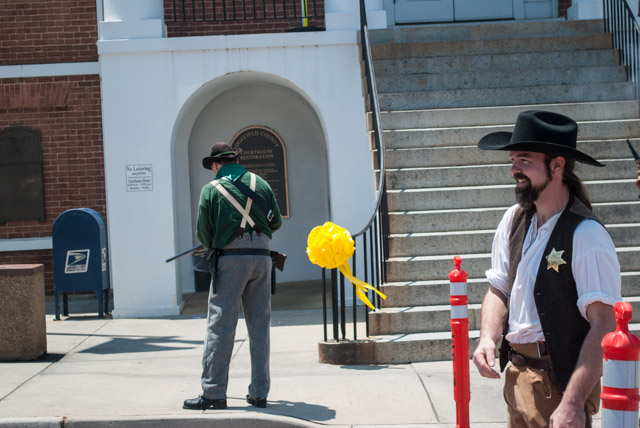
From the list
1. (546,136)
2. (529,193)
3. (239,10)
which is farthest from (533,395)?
(239,10)

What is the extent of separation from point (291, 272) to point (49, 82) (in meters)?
4.61

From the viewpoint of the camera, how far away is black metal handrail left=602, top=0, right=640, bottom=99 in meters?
9.87

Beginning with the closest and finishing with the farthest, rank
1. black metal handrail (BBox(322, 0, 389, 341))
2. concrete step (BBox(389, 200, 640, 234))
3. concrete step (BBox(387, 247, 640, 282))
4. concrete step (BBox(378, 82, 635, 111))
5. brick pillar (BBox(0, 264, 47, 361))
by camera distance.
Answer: black metal handrail (BBox(322, 0, 389, 341)), brick pillar (BBox(0, 264, 47, 361)), concrete step (BBox(387, 247, 640, 282)), concrete step (BBox(389, 200, 640, 234)), concrete step (BBox(378, 82, 635, 111))

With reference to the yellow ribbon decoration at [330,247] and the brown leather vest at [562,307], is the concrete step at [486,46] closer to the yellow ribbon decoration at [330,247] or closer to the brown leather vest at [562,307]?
the yellow ribbon decoration at [330,247]

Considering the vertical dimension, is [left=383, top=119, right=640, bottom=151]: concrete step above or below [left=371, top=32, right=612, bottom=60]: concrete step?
below

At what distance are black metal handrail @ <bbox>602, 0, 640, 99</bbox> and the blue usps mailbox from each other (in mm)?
6863

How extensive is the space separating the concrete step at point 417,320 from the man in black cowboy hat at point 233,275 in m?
1.80

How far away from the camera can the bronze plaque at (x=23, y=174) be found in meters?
12.1

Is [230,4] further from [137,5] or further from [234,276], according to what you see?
[234,276]

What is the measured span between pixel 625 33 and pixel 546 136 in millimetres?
8038

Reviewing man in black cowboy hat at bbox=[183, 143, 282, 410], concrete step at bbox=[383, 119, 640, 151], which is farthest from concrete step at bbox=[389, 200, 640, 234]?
man in black cowboy hat at bbox=[183, 143, 282, 410]

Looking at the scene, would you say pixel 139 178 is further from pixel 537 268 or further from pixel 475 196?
pixel 537 268

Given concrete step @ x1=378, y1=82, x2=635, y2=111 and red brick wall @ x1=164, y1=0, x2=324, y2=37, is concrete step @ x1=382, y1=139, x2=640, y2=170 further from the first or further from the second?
red brick wall @ x1=164, y1=0, x2=324, y2=37

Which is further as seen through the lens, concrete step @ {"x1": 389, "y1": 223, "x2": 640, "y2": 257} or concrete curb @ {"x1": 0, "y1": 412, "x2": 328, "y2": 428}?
concrete step @ {"x1": 389, "y1": 223, "x2": 640, "y2": 257}
